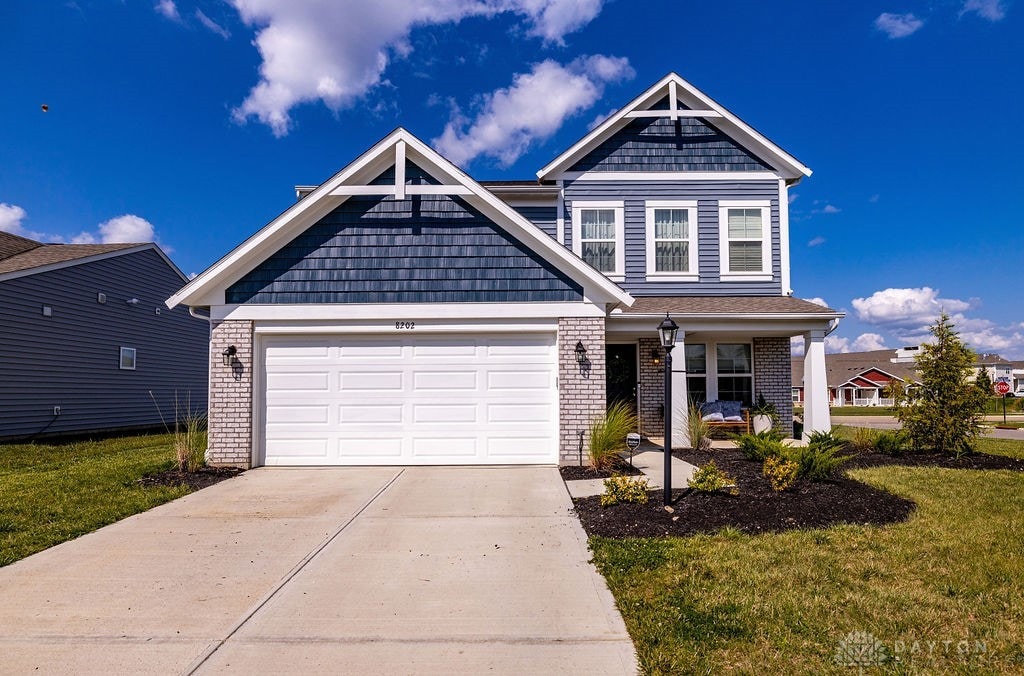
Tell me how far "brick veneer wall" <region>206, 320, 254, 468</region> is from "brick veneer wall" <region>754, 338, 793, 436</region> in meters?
10.8

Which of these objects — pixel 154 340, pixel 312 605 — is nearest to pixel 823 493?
pixel 312 605

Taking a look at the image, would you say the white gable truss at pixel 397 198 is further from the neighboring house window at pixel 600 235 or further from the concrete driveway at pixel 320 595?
the concrete driveway at pixel 320 595

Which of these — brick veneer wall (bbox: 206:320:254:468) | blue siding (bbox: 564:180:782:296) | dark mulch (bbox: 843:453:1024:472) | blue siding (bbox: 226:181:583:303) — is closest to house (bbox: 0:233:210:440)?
brick veneer wall (bbox: 206:320:254:468)

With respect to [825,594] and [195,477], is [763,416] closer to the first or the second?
[825,594]

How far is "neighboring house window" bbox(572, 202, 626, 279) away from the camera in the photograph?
1329 centimetres

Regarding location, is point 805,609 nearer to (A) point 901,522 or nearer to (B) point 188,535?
(A) point 901,522

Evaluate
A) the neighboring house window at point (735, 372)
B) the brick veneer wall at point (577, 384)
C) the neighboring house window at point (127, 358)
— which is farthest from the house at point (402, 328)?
the neighboring house window at point (127, 358)

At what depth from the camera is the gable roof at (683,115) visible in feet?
42.8

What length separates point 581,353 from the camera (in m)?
9.62

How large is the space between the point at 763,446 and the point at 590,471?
8.29ft

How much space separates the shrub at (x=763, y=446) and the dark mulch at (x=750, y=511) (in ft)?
1.75

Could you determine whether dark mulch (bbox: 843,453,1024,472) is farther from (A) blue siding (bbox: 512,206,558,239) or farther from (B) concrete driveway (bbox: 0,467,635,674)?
(A) blue siding (bbox: 512,206,558,239)

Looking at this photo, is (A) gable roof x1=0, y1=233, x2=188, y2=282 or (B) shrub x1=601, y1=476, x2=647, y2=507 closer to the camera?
(B) shrub x1=601, y1=476, x2=647, y2=507

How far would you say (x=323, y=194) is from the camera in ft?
Answer: 31.3
